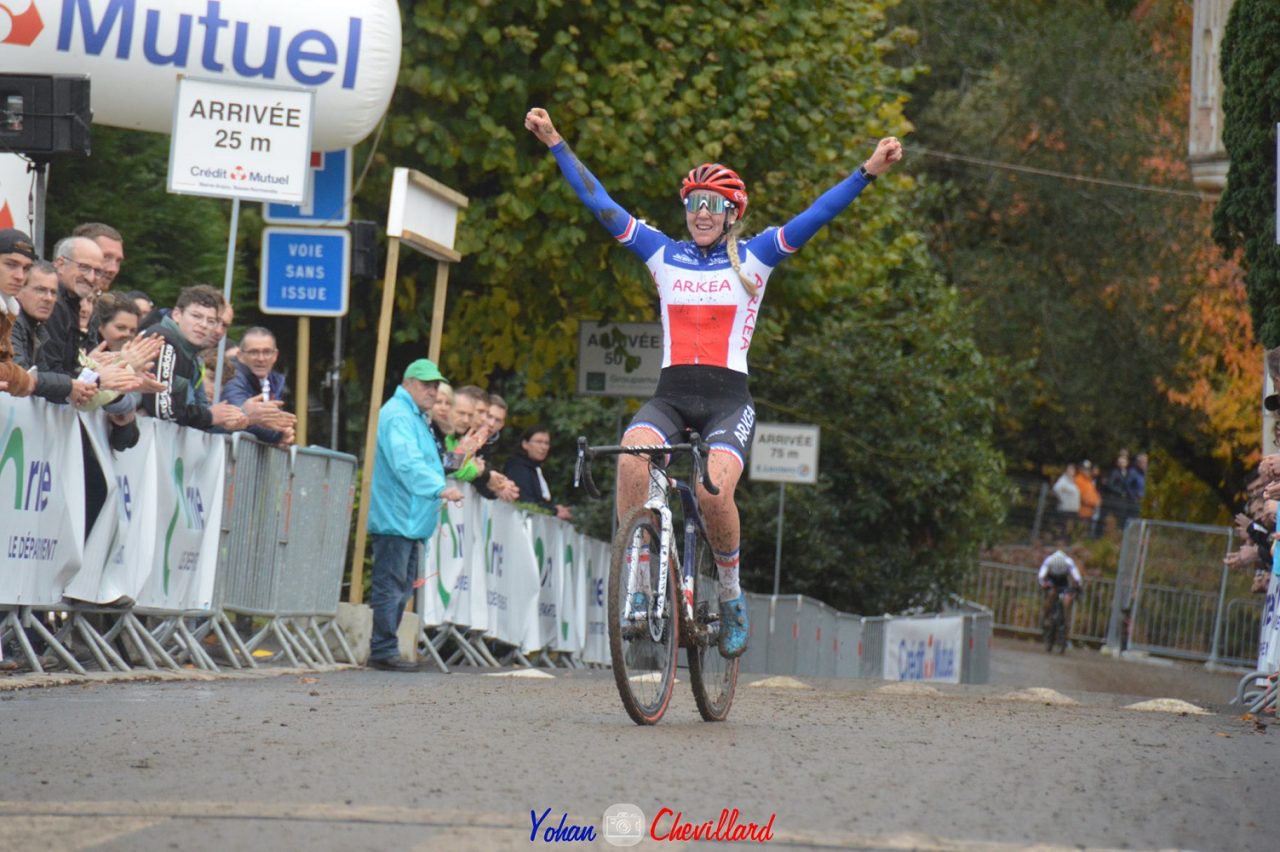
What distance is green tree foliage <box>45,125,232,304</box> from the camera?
18.3 meters

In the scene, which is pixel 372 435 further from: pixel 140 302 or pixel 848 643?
pixel 848 643

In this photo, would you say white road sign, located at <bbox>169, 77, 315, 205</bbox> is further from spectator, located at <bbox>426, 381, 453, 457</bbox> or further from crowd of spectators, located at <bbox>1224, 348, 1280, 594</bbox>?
crowd of spectators, located at <bbox>1224, 348, 1280, 594</bbox>

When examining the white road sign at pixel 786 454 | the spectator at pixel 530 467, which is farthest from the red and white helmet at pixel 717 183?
the white road sign at pixel 786 454

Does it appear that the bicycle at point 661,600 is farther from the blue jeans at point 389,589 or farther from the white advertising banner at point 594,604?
the white advertising banner at point 594,604

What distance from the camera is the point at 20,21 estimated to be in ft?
48.2

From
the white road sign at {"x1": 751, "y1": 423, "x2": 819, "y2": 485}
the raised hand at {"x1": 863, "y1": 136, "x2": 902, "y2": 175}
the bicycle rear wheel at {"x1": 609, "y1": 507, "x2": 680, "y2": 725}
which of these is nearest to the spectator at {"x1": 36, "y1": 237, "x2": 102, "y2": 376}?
the bicycle rear wheel at {"x1": 609, "y1": 507, "x2": 680, "y2": 725}

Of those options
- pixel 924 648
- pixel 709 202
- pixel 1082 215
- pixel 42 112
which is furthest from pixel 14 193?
pixel 1082 215

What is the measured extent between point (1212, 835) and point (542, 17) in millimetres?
15324

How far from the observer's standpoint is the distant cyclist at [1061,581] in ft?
124

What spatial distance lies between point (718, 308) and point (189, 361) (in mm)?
4026

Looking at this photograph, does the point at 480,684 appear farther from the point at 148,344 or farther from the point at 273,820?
the point at 273,820

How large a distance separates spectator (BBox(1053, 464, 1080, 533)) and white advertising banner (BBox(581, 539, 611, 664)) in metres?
27.4

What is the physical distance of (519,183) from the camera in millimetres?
21266

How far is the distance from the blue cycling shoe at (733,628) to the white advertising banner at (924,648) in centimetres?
1698
